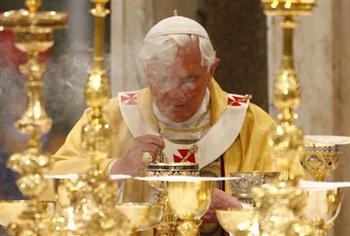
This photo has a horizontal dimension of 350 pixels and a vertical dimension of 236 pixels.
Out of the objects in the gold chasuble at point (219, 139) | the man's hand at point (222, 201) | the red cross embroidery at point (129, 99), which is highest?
the red cross embroidery at point (129, 99)

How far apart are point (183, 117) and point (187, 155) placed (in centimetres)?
16

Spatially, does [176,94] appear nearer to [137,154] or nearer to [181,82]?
[181,82]

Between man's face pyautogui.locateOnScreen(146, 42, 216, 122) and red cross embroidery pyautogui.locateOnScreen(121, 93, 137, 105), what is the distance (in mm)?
210

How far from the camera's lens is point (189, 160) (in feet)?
20.3

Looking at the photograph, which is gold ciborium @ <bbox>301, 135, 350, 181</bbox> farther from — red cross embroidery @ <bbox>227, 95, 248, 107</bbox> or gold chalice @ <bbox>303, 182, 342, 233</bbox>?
red cross embroidery @ <bbox>227, 95, 248, 107</bbox>

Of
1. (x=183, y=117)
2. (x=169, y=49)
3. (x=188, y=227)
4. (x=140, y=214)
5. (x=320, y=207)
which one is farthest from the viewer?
(x=183, y=117)

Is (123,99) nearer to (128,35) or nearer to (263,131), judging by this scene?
(263,131)

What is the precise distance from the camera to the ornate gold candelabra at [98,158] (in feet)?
12.9

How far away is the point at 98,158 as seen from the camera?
3936 mm

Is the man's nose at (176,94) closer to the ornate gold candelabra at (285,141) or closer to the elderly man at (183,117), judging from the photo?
the elderly man at (183,117)

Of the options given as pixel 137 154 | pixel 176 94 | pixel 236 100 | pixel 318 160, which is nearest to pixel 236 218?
pixel 318 160

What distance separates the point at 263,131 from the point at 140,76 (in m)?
1.25

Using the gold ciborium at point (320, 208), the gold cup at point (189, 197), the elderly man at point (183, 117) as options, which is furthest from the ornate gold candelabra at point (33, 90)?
the elderly man at point (183, 117)

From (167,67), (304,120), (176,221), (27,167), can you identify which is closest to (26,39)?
(27,167)
